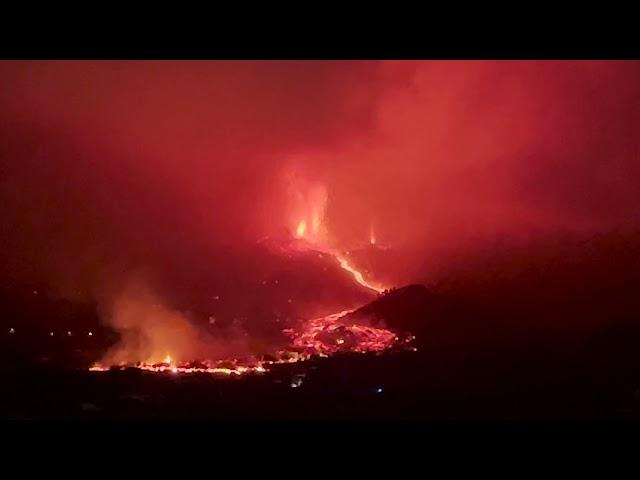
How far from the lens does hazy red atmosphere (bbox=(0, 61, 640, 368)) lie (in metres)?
3.64

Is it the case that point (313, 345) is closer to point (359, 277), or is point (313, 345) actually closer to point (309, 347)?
point (309, 347)

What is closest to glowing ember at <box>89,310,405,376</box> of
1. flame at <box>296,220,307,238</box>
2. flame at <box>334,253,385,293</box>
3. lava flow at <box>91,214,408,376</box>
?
lava flow at <box>91,214,408,376</box>

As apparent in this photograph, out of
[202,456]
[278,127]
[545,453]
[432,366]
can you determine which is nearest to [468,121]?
[278,127]

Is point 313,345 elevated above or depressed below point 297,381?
above

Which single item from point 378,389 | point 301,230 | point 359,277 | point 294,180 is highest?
point 294,180

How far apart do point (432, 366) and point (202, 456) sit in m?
1.14

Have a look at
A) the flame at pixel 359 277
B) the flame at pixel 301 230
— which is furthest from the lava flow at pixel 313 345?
the flame at pixel 301 230

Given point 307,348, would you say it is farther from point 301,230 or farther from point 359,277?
point 301,230

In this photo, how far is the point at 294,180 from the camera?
371 cm

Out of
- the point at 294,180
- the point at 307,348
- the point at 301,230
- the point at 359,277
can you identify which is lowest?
the point at 307,348

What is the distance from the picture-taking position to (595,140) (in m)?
3.65

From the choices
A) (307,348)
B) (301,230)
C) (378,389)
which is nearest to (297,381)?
(307,348)

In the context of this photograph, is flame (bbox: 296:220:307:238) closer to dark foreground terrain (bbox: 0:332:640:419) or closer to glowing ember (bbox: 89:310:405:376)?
glowing ember (bbox: 89:310:405:376)

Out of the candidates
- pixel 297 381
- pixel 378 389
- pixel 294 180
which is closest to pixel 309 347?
pixel 297 381
